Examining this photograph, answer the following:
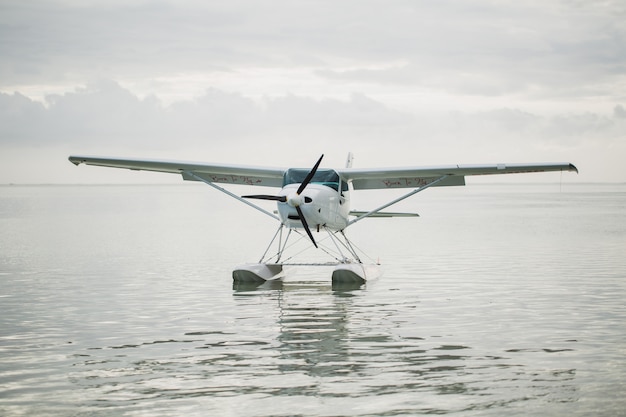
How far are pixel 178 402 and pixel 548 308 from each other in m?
7.76

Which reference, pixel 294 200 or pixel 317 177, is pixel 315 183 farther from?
pixel 294 200

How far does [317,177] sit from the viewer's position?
18.0 metres

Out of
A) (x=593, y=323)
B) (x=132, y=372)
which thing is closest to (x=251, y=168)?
(x=593, y=323)

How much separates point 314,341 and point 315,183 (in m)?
7.53

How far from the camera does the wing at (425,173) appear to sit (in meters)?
17.8

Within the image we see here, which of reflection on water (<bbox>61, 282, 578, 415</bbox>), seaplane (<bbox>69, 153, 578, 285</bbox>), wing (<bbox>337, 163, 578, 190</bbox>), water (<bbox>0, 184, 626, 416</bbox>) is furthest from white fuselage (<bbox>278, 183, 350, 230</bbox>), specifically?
reflection on water (<bbox>61, 282, 578, 415</bbox>)

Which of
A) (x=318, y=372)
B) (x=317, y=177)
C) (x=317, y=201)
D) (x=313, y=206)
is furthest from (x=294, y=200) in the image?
(x=318, y=372)

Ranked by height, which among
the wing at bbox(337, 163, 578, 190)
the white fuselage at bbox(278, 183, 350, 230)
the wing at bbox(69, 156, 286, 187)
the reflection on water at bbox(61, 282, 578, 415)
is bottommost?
the reflection on water at bbox(61, 282, 578, 415)

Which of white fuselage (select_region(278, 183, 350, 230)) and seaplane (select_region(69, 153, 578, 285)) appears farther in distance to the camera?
seaplane (select_region(69, 153, 578, 285))

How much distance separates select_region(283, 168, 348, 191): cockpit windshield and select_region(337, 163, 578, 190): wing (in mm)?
526

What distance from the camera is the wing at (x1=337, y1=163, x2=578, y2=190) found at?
1776 cm

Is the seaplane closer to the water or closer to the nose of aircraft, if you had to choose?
the nose of aircraft

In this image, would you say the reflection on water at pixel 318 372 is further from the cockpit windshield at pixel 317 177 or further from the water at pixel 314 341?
the cockpit windshield at pixel 317 177

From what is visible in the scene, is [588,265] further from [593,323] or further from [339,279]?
[593,323]
